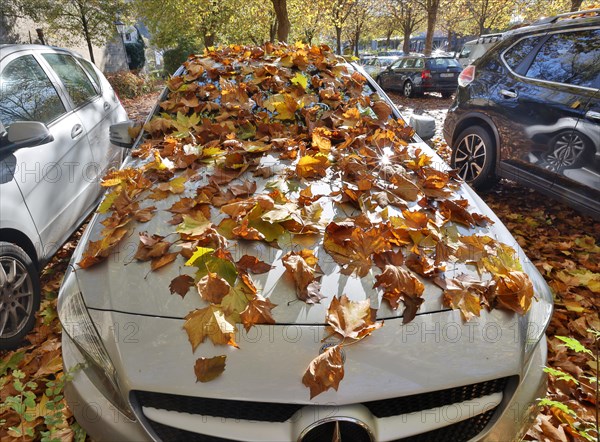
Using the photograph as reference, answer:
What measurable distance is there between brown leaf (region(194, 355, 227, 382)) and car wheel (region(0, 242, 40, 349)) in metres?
1.64

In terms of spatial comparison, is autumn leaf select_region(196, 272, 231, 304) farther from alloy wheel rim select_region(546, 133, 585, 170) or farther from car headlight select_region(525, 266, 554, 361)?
alloy wheel rim select_region(546, 133, 585, 170)

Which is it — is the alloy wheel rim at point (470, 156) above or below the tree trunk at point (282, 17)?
below

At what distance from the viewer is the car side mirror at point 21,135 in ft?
7.81

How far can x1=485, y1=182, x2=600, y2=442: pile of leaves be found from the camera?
1.86 metres

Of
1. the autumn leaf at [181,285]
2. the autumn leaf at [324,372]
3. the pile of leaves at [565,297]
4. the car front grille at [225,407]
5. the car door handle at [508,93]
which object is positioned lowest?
A: the pile of leaves at [565,297]

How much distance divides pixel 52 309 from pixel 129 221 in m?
1.37

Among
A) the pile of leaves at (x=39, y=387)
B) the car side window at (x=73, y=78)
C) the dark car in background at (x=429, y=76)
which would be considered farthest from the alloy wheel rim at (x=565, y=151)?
the dark car in background at (x=429, y=76)

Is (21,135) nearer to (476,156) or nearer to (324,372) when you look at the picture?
(324,372)

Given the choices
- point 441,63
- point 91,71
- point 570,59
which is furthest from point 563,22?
point 441,63

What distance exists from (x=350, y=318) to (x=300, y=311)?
0.18m

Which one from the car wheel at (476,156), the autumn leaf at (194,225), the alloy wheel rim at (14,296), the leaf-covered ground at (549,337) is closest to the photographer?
A: the autumn leaf at (194,225)

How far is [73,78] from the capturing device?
12.2 ft

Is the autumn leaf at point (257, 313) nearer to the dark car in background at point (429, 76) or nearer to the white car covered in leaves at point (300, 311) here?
the white car covered in leaves at point (300, 311)

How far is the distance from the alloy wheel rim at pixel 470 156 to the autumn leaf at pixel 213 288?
362 centimetres
